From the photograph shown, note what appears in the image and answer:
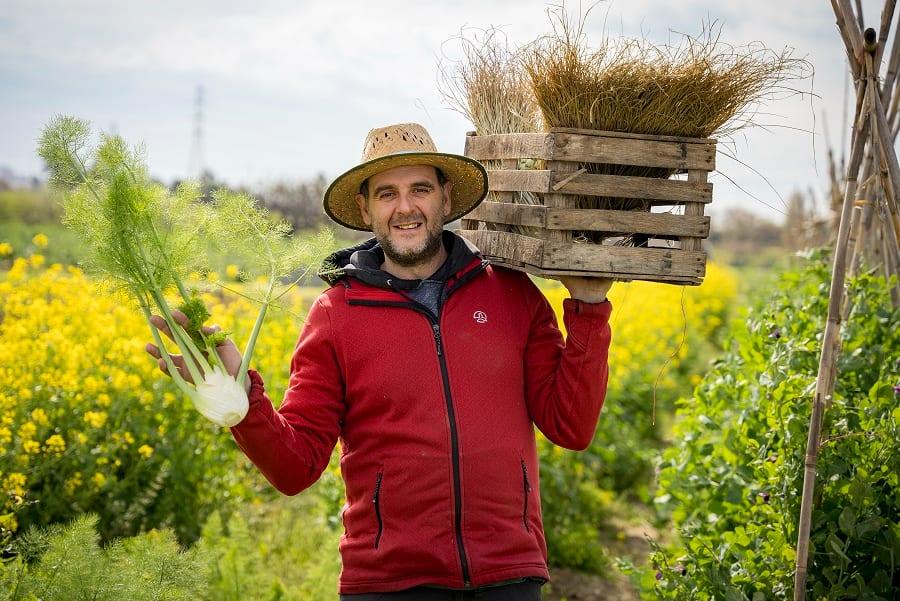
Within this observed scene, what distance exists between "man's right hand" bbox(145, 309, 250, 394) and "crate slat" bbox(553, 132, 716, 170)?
1111mm

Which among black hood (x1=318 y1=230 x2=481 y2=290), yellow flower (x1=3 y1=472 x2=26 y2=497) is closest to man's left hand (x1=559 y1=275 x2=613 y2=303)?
black hood (x1=318 y1=230 x2=481 y2=290)

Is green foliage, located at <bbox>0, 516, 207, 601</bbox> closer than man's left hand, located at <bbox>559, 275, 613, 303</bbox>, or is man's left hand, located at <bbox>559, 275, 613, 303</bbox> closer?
green foliage, located at <bbox>0, 516, 207, 601</bbox>

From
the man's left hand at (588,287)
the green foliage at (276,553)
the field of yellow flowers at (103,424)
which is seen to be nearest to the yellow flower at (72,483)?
the field of yellow flowers at (103,424)

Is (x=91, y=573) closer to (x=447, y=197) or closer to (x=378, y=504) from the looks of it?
(x=378, y=504)

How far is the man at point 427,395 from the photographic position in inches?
104

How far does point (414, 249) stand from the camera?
2.91 meters

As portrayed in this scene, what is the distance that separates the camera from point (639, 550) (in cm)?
611

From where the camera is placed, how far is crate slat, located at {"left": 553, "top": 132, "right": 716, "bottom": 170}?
8.90ft

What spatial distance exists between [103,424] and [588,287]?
295 cm

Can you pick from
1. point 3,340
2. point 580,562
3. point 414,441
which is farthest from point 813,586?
point 3,340

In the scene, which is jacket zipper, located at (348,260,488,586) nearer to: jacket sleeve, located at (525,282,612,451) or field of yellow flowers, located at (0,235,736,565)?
jacket sleeve, located at (525,282,612,451)

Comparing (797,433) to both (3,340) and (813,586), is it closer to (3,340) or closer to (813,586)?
(813,586)

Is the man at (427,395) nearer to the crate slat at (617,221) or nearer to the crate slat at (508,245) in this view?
the crate slat at (508,245)

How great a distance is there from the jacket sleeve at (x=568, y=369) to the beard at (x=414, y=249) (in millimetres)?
372
